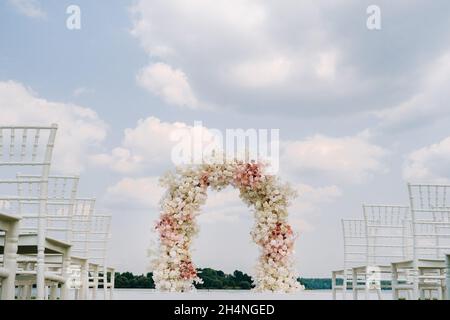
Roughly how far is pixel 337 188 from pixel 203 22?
1.94m

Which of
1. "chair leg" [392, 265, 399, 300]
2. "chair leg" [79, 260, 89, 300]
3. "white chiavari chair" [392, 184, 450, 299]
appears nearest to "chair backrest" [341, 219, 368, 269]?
"white chiavari chair" [392, 184, 450, 299]

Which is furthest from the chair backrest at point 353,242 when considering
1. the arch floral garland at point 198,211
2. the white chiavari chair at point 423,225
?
the white chiavari chair at point 423,225

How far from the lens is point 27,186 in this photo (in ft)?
10.0

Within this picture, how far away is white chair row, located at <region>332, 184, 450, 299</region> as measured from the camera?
3586 mm

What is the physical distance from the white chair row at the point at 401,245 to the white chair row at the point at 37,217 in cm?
179

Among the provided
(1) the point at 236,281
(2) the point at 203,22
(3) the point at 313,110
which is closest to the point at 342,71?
(3) the point at 313,110

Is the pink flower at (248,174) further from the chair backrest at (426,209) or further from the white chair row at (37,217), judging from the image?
the chair backrest at (426,209)

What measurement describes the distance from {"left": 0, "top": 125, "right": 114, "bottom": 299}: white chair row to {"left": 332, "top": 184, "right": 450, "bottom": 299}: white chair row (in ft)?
5.86

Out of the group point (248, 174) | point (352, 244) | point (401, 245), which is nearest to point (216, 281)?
point (248, 174)

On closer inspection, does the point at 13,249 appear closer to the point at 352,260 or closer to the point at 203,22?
the point at 352,260

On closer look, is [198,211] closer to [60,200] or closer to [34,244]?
[60,200]

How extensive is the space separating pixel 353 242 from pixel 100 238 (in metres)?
2.03

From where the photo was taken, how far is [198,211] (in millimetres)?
5383
